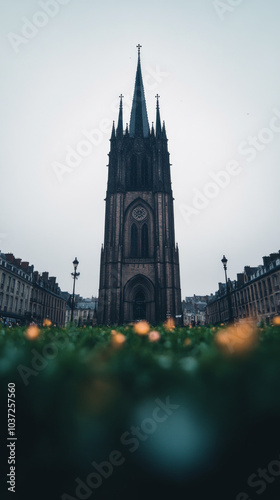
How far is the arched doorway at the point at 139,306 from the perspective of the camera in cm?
3663

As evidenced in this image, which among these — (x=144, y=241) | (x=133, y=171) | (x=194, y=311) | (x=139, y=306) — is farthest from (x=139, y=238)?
(x=194, y=311)

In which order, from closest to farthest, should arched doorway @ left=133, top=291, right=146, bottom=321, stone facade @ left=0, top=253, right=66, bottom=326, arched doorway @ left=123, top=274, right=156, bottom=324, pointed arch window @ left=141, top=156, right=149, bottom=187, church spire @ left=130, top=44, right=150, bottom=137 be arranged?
arched doorway @ left=123, top=274, right=156, bottom=324
arched doorway @ left=133, top=291, right=146, bottom=321
stone facade @ left=0, top=253, right=66, bottom=326
pointed arch window @ left=141, top=156, right=149, bottom=187
church spire @ left=130, top=44, right=150, bottom=137

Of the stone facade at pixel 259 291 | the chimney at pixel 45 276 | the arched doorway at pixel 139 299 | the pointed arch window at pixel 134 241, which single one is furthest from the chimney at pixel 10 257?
the stone facade at pixel 259 291

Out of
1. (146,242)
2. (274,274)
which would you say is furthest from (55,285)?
(274,274)

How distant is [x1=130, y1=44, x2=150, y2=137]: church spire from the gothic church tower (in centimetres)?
300

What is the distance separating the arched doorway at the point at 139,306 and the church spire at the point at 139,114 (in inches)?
1052

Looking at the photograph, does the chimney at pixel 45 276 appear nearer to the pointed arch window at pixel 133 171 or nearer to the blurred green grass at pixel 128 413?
the pointed arch window at pixel 133 171

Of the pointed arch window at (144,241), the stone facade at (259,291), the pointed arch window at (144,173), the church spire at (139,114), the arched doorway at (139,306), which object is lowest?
the arched doorway at (139,306)

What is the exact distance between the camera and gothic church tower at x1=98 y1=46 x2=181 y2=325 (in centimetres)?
3487

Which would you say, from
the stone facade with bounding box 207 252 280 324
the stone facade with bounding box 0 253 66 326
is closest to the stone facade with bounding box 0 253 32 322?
the stone facade with bounding box 0 253 66 326

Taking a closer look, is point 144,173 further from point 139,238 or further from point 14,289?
point 14,289

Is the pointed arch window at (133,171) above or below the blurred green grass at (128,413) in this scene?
above

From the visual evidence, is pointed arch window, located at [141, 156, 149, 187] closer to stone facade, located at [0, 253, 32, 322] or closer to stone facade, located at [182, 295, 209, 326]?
stone facade, located at [0, 253, 32, 322]

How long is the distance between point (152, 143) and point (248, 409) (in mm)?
46928
